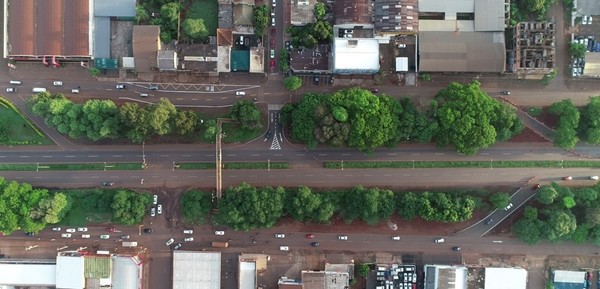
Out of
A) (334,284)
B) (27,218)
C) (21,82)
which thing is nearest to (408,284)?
(334,284)

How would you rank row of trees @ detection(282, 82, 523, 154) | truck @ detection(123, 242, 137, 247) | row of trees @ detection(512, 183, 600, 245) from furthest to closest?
truck @ detection(123, 242, 137, 247) → row of trees @ detection(512, 183, 600, 245) → row of trees @ detection(282, 82, 523, 154)

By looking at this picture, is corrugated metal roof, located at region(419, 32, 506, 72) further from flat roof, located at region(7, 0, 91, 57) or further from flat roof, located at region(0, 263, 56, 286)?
flat roof, located at region(0, 263, 56, 286)

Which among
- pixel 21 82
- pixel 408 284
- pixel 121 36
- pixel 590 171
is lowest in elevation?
pixel 408 284

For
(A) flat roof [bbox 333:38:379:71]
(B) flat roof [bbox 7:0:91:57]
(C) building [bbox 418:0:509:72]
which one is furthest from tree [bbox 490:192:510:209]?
(B) flat roof [bbox 7:0:91:57]

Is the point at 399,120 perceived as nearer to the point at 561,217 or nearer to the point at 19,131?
the point at 561,217

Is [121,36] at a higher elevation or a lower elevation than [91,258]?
higher

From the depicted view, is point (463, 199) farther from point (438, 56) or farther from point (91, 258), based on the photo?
point (91, 258)

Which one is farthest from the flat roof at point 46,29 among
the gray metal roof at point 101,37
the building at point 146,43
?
the building at point 146,43
